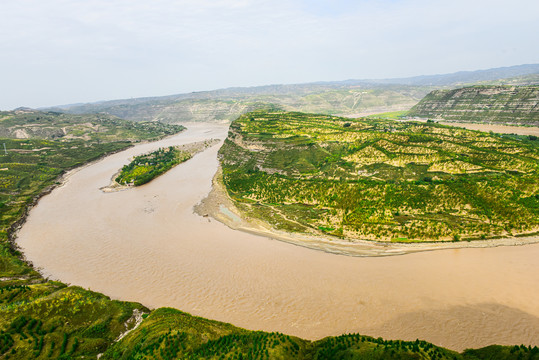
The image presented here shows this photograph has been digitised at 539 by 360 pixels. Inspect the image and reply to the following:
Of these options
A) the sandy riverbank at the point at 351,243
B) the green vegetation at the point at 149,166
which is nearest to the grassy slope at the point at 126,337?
the sandy riverbank at the point at 351,243

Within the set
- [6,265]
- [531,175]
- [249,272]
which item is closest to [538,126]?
[531,175]

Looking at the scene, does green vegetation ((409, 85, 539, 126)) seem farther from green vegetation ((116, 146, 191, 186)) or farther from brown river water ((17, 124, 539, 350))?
green vegetation ((116, 146, 191, 186))

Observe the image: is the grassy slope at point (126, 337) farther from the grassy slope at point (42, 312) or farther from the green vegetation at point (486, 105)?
the green vegetation at point (486, 105)

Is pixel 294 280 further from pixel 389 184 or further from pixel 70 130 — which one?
pixel 70 130

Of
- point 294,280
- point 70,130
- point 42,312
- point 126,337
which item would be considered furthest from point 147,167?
point 70,130

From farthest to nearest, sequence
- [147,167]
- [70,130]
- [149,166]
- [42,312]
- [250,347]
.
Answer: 1. [70,130]
2. [149,166]
3. [147,167]
4. [42,312]
5. [250,347]
